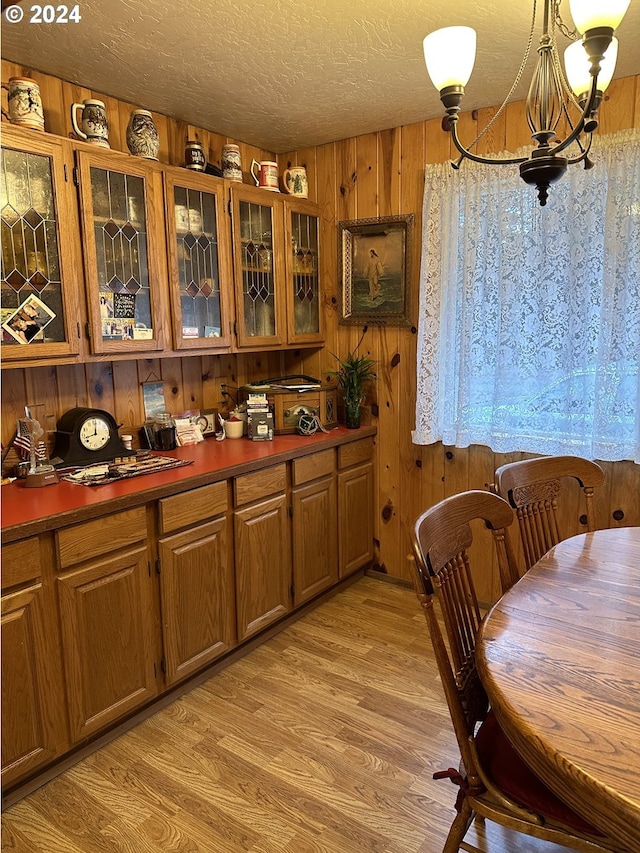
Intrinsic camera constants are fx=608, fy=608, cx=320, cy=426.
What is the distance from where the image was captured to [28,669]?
6.11ft

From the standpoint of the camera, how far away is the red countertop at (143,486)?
6.12 ft

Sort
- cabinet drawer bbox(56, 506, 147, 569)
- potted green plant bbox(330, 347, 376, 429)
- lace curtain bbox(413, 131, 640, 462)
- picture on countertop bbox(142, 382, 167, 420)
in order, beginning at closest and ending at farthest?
cabinet drawer bbox(56, 506, 147, 569) → lace curtain bbox(413, 131, 640, 462) → picture on countertop bbox(142, 382, 167, 420) → potted green plant bbox(330, 347, 376, 429)

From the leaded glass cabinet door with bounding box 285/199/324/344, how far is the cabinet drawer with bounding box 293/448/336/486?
67 cm

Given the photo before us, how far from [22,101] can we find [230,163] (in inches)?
39.6

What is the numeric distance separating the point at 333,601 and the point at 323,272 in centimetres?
183

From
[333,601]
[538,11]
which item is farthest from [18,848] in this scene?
[538,11]

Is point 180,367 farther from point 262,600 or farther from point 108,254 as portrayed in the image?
point 262,600

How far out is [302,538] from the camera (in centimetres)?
296

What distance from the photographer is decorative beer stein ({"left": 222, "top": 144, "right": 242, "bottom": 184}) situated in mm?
2848

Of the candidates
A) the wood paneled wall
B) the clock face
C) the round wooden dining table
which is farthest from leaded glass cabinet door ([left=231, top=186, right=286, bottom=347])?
the round wooden dining table

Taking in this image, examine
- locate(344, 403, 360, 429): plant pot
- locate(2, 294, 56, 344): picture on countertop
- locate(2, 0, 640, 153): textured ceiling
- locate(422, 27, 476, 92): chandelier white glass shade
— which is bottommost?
locate(344, 403, 360, 429): plant pot

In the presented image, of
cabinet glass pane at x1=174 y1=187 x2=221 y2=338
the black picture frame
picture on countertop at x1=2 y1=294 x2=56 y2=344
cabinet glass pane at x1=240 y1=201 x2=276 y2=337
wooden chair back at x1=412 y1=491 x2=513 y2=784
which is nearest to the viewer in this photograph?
wooden chair back at x1=412 y1=491 x2=513 y2=784

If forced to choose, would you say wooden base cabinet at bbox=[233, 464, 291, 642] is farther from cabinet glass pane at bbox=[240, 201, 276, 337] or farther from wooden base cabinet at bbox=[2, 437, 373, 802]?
cabinet glass pane at bbox=[240, 201, 276, 337]

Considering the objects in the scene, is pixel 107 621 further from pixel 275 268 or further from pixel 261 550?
pixel 275 268
